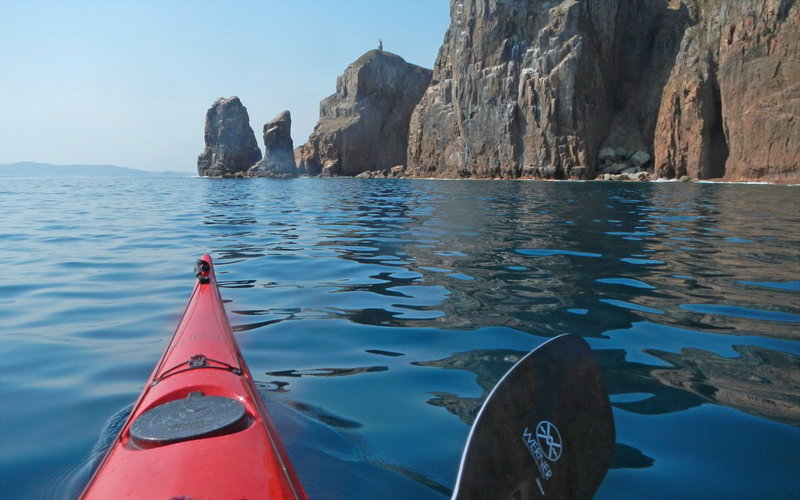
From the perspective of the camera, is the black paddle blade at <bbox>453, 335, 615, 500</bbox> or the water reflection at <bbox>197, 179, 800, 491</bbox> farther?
the water reflection at <bbox>197, 179, 800, 491</bbox>

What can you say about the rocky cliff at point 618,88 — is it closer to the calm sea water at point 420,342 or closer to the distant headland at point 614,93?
the distant headland at point 614,93

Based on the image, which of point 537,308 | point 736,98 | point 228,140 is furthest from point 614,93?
point 228,140

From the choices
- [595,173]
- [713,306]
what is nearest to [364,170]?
[595,173]

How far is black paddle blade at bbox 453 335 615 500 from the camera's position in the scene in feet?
5.20

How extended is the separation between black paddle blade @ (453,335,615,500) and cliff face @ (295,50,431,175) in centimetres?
7288

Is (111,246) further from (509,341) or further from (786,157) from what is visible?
(786,157)

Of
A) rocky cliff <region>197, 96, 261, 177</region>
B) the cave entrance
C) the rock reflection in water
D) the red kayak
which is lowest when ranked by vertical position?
the rock reflection in water

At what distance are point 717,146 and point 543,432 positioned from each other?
4170 centimetres

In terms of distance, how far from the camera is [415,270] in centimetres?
712

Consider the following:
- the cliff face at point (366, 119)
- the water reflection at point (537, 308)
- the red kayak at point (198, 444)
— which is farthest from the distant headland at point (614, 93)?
the red kayak at point (198, 444)

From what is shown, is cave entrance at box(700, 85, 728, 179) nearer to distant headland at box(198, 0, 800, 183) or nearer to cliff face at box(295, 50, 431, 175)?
distant headland at box(198, 0, 800, 183)

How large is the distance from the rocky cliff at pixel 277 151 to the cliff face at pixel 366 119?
2.32m

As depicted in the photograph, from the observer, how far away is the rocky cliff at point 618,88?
31750 millimetres

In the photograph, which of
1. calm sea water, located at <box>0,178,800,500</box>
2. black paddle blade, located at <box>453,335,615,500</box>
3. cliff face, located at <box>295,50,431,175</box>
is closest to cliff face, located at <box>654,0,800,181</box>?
calm sea water, located at <box>0,178,800,500</box>
